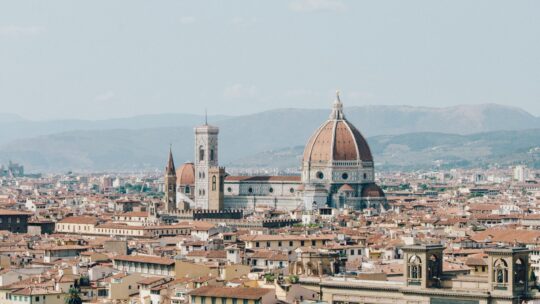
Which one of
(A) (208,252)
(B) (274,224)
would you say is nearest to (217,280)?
(A) (208,252)

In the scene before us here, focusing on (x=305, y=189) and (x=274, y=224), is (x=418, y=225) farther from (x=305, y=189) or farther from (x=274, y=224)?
(x=305, y=189)

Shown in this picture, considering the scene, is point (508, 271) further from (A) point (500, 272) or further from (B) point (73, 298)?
(B) point (73, 298)

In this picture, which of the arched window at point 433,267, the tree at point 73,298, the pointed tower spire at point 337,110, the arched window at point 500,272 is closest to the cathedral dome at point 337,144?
the pointed tower spire at point 337,110

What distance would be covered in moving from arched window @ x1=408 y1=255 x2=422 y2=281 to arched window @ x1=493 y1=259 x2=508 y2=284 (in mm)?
3287

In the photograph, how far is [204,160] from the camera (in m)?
158

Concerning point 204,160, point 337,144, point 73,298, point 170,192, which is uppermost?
point 337,144

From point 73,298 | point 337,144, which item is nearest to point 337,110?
point 337,144

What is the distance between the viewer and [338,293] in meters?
56.6

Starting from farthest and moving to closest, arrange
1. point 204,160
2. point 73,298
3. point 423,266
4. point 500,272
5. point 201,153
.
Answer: point 201,153 → point 204,160 → point 73,298 → point 423,266 → point 500,272

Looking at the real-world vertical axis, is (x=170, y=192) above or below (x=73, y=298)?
above

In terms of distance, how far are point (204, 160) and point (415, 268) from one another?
104 metres

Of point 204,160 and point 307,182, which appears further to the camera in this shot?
point 204,160

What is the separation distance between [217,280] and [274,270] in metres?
6.63

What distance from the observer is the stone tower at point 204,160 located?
156 meters
